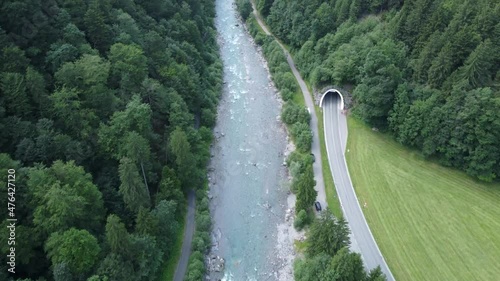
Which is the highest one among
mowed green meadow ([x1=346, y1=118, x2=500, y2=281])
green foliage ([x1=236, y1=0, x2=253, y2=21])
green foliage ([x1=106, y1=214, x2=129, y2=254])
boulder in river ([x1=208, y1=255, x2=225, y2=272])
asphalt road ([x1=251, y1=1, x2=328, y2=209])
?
green foliage ([x1=236, y1=0, x2=253, y2=21])

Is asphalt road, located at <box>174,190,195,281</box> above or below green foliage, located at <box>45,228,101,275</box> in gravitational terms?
below

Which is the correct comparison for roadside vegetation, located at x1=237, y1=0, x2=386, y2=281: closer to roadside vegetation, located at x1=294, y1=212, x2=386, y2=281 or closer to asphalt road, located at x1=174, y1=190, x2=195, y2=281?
roadside vegetation, located at x1=294, y1=212, x2=386, y2=281

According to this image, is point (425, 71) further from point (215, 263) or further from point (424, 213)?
point (215, 263)

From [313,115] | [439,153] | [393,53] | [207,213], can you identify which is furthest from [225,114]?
[439,153]

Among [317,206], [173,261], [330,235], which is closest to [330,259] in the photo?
[330,235]

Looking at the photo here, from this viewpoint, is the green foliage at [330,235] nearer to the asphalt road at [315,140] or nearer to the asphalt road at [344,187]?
the asphalt road at [344,187]

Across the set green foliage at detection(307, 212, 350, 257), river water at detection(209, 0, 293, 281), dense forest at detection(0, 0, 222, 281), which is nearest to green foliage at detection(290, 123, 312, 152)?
river water at detection(209, 0, 293, 281)

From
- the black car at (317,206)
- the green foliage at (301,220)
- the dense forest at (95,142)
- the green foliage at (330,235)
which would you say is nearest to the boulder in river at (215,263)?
the dense forest at (95,142)
